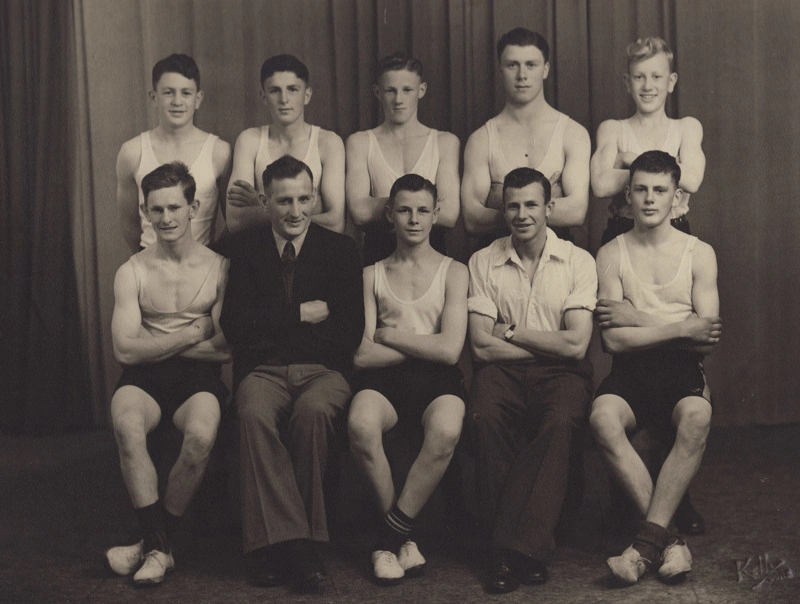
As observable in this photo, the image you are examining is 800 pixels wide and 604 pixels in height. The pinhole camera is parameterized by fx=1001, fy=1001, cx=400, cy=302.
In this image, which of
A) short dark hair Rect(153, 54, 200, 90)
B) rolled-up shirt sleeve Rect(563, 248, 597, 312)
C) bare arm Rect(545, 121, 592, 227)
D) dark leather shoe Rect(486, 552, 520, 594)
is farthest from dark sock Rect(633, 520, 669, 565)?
short dark hair Rect(153, 54, 200, 90)

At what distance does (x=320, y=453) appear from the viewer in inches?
115

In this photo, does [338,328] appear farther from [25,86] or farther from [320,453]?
[25,86]

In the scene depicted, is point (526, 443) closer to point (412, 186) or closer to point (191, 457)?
point (412, 186)

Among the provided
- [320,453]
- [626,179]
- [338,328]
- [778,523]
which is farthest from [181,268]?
[778,523]

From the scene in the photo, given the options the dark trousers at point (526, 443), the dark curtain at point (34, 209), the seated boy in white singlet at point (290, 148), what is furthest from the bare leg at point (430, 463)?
the dark curtain at point (34, 209)

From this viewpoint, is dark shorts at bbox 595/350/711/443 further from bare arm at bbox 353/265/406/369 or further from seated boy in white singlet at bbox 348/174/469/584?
bare arm at bbox 353/265/406/369

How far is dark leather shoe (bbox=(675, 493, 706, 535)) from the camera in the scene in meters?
3.16

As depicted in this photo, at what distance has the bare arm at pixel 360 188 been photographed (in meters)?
3.55

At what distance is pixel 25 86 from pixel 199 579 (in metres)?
2.93

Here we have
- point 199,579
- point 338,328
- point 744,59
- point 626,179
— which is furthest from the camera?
point 744,59

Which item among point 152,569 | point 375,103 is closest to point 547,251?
point 152,569

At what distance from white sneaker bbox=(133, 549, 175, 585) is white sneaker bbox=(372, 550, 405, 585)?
600 mm

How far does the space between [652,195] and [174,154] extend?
1.73 m

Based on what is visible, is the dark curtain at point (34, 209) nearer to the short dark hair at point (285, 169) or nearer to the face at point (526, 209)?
the short dark hair at point (285, 169)
